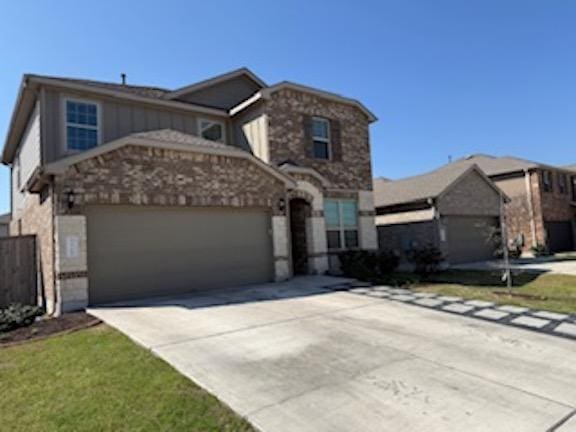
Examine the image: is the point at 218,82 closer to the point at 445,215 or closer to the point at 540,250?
the point at 445,215

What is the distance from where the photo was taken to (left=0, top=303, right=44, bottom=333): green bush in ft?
26.1

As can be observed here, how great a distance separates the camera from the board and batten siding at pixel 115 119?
11.4m

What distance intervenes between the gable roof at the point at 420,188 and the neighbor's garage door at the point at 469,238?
5.32 ft

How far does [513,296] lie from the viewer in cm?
1012

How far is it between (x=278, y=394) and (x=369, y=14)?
39.9 feet

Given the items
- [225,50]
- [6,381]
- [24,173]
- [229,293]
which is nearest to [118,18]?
[225,50]

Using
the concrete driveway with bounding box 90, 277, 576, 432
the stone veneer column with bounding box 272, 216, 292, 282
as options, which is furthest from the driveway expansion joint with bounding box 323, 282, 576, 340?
the stone veneer column with bounding box 272, 216, 292, 282

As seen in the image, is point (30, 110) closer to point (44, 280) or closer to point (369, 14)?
point (44, 280)

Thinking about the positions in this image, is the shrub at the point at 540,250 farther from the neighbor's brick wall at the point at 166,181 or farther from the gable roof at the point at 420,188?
the neighbor's brick wall at the point at 166,181

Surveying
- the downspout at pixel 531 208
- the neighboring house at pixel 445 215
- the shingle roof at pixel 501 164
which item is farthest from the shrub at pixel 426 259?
the downspout at pixel 531 208

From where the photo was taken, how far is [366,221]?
1630 centimetres

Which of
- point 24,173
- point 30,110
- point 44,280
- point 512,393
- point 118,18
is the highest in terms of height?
point 118,18

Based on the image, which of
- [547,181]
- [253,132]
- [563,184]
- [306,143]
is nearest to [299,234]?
[306,143]

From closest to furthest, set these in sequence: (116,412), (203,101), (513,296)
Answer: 1. (116,412)
2. (513,296)
3. (203,101)
